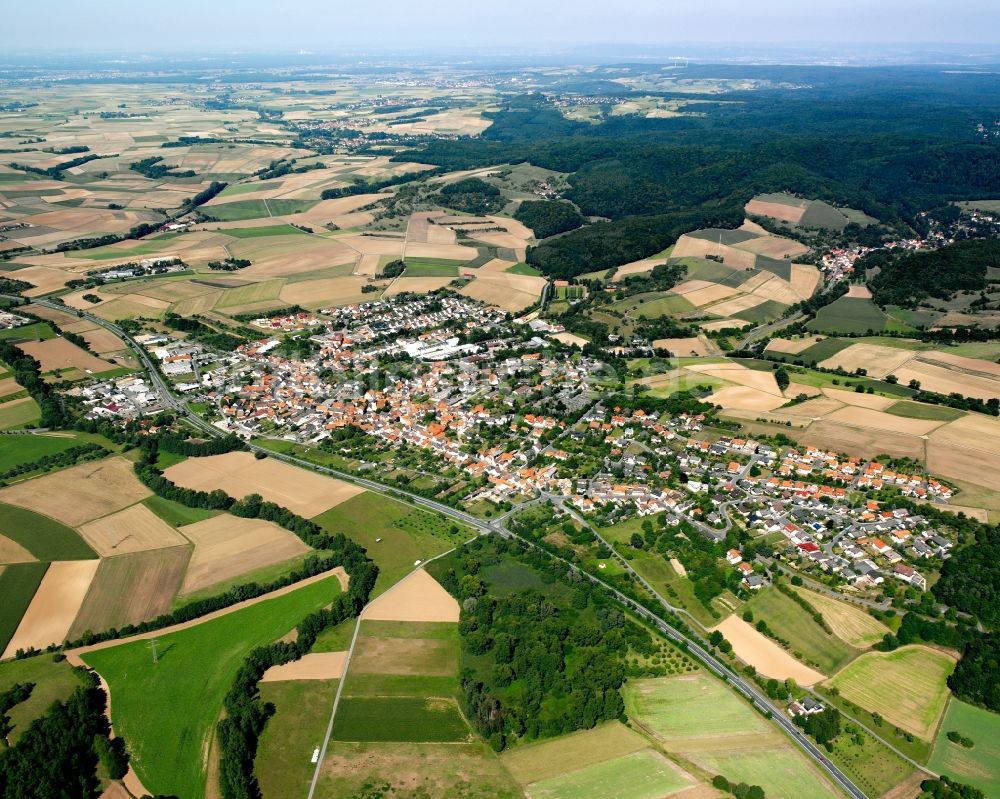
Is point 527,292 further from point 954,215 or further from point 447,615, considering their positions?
point 954,215

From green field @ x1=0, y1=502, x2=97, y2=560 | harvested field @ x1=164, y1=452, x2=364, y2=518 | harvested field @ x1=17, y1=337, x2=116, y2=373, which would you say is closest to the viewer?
green field @ x1=0, y1=502, x2=97, y2=560

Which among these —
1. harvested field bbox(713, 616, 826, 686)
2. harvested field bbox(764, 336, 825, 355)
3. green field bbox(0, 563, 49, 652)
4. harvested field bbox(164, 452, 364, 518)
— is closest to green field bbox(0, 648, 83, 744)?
green field bbox(0, 563, 49, 652)

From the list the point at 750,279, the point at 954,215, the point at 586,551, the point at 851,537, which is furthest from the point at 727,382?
the point at 954,215

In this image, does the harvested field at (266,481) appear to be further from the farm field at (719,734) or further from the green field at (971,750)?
the green field at (971,750)

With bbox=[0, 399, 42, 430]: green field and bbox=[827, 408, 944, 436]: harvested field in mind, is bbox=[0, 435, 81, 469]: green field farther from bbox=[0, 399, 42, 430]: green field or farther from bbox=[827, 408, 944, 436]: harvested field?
bbox=[827, 408, 944, 436]: harvested field

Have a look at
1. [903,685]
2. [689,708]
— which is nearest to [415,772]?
[689,708]

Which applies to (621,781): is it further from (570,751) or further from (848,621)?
(848,621)

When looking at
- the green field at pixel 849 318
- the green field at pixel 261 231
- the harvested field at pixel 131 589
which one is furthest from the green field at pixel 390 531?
the green field at pixel 261 231
